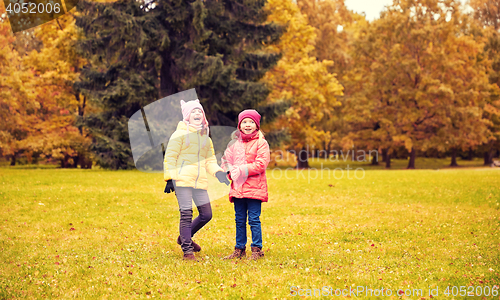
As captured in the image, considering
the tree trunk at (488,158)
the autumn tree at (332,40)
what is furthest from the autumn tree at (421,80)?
the tree trunk at (488,158)

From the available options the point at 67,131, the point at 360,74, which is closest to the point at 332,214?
the point at 67,131

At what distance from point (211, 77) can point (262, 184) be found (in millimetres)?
17243

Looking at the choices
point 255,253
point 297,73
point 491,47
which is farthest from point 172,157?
point 491,47

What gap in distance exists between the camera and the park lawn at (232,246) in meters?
5.04

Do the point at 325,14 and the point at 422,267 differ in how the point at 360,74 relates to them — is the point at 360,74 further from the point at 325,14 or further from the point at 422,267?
the point at 422,267

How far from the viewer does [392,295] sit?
15.6ft

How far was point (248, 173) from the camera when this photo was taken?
19.1 feet

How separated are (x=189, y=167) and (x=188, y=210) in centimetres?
65

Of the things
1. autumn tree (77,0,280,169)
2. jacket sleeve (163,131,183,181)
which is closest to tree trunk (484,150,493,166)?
autumn tree (77,0,280,169)

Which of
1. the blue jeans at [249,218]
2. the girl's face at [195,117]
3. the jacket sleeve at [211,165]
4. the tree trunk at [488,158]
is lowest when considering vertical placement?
the tree trunk at [488,158]

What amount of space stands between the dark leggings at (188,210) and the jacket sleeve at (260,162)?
870 millimetres

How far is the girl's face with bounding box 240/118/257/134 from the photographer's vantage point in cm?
602

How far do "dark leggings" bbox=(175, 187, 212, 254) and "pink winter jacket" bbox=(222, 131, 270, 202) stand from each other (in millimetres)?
467

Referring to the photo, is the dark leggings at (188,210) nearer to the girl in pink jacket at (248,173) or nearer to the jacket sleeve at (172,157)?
the jacket sleeve at (172,157)
